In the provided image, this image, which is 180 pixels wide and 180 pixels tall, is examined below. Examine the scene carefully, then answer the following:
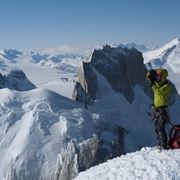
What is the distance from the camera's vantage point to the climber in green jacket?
24.9m

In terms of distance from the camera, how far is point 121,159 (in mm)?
26125

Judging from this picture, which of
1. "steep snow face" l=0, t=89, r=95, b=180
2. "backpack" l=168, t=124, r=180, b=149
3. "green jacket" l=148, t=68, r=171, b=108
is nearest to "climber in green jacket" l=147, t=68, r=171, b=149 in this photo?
"green jacket" l=148, t=68, r=171, b=108

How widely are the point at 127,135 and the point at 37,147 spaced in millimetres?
50097

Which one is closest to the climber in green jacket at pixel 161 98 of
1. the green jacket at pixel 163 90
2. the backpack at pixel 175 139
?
the green jacket at pixel 163 90

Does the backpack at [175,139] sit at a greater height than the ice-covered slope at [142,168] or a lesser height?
greater

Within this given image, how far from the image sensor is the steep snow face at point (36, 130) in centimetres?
13088

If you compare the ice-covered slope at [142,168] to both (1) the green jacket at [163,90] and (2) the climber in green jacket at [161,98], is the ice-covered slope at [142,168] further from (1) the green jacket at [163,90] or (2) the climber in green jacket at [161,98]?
(1) the green jacket at [163,90]

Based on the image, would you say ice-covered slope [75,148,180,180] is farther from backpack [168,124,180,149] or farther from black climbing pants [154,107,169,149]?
backpack [168,124,180,149]

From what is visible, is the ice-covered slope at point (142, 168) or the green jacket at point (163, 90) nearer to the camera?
the ice-covered slope at point (142, 168)

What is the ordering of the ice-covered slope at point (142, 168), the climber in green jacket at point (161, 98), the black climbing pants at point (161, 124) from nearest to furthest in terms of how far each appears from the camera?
the ice-covered slope at point (142, 168) → the climber in green jacket at point (161, 98) → the black climbing pants at point (161, 124)

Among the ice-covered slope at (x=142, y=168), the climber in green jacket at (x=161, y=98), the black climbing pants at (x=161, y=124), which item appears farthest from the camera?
the black climbing pants at (x=161, y=124)

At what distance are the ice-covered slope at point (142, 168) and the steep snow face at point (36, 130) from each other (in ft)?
343

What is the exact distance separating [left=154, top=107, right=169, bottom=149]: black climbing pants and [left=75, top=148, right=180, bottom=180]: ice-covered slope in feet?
1.86

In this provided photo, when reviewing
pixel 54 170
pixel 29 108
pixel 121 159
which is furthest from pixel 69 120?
pixel 121 159
